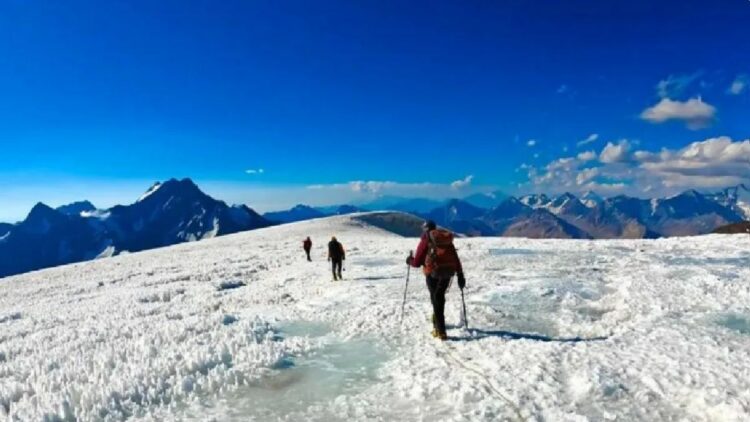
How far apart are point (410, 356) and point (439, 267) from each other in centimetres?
268

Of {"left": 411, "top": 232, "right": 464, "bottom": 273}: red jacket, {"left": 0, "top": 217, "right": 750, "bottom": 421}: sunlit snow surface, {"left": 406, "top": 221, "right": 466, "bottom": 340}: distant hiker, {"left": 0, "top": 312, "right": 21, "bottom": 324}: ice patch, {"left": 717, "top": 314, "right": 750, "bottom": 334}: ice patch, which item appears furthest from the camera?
{"left": 0, "top": 312, "right": 21, "bottom": 324}: ice patch

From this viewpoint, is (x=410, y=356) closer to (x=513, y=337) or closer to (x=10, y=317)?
(x=513, y=337)

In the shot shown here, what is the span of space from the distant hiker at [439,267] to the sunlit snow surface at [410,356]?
73 centimetres

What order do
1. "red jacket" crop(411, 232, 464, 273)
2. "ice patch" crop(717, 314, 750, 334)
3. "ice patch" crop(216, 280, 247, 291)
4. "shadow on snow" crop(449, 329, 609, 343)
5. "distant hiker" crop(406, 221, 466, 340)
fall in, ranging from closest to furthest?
"shadow on snow" crop(449, 329, 609, 343) < "ice patch" crop(717, 314, 750, 334) < "distant hiker" crop(406, 221, 466, 340) < "red jacket" crop(411, 232, 464, 273) < "ice patch" crop(216, 280, 247, 291)

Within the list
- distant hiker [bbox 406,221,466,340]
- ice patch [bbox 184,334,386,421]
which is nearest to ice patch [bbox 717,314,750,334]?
distant hiker [bbox 406,221,466,340]

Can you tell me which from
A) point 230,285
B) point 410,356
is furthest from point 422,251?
point 230,285

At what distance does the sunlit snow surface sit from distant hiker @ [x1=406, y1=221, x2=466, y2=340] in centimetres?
73

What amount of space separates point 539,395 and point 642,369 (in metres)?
2.65

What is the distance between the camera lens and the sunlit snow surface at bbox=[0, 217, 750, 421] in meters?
9.63

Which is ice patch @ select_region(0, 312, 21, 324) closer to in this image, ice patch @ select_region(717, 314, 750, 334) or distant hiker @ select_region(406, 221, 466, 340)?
distant hiker @ select_region(406, 221, 466, 340)

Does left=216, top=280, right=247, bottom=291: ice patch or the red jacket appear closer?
the red jacket

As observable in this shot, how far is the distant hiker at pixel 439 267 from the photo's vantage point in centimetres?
1416

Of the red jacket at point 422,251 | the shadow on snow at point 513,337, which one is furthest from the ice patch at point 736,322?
the red jacket at point 422,251

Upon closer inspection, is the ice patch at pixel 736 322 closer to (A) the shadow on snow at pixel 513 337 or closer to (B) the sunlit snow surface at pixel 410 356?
(B) the sunlit snow surface at pixel 410 356
